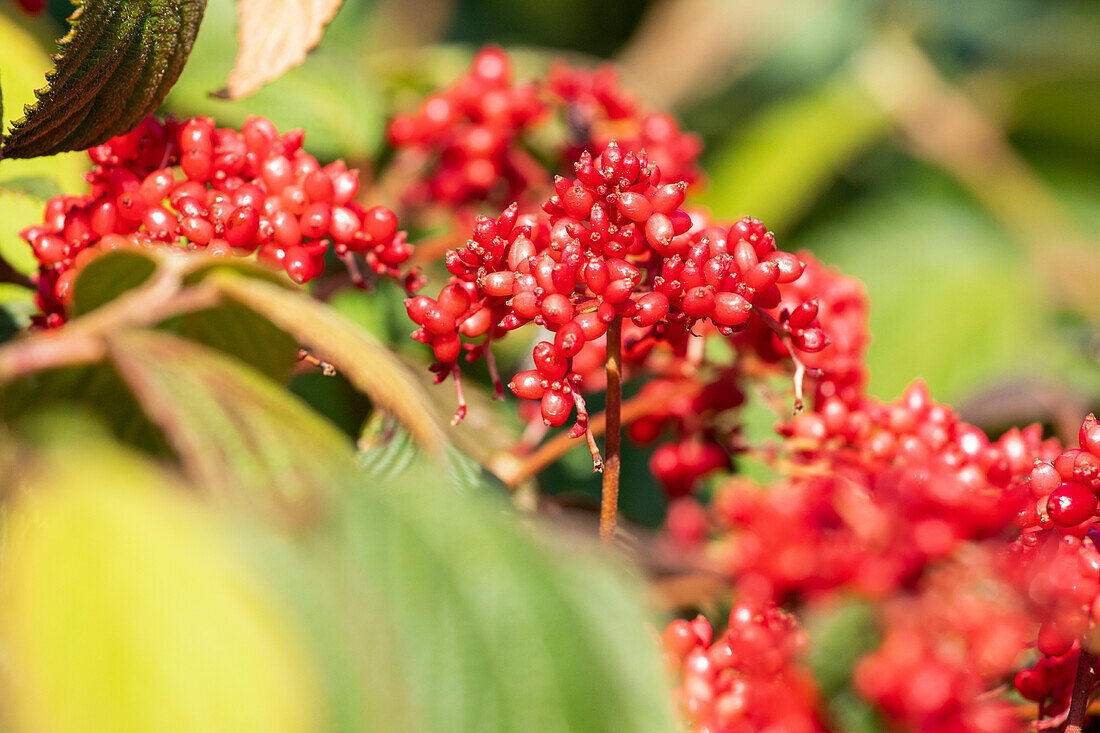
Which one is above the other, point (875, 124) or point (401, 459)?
point (875, 124)

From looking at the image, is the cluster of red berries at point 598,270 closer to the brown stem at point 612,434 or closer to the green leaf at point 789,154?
the brown stem at point 612,434

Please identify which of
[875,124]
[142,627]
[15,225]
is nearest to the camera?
[142,627]

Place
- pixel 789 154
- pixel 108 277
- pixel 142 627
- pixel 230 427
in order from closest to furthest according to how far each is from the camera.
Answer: pixel 142 627 → pixel 230 427 → pixel 108 277 → pixel 789 154

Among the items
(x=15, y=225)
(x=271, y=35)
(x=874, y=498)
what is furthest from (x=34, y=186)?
(x=874, y=498)

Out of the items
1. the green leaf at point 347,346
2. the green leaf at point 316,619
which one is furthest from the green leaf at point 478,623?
the green leaf at point 347,346

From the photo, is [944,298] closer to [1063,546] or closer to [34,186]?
[1063,546]

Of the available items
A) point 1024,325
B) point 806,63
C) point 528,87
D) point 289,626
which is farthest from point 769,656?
point 806,63

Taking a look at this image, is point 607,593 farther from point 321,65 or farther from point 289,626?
point 321,65
